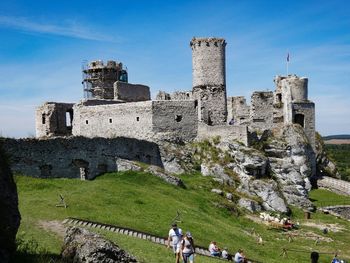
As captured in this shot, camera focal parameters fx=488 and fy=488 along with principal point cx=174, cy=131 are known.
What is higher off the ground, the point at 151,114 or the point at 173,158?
the point at 151,114

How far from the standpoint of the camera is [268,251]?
3098cm

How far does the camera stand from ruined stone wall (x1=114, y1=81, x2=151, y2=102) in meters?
56.8

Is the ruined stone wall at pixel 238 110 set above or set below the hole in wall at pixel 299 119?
above

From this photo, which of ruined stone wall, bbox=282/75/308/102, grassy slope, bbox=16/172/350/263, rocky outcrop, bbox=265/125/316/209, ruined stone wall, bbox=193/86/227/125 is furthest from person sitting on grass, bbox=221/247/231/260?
ruined stone wall, bbox=282/75/308/102

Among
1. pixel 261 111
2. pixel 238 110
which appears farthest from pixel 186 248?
pixel 238 110

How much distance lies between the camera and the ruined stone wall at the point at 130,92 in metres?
56.8

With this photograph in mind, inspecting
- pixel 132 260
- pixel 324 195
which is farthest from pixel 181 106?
pixel 132 260

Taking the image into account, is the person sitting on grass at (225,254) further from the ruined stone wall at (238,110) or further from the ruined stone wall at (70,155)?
the ruined stone wall at (238,110)

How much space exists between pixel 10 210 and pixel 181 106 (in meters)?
36.6

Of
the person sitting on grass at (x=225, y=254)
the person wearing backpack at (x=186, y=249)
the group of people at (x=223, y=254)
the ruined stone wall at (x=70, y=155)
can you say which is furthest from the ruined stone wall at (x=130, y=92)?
the person wearing backpack at (x=186, y=249)

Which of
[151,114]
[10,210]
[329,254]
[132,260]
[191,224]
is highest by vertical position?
[151,114]

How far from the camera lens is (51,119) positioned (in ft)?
177

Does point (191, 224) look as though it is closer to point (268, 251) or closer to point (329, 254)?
point (268, 251)

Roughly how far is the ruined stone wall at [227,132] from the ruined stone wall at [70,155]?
24.9 feet
